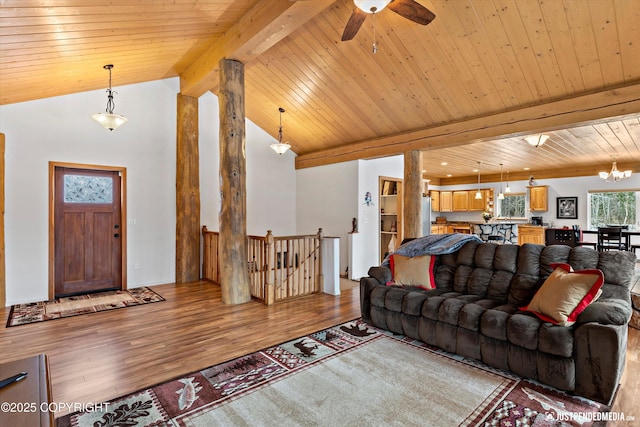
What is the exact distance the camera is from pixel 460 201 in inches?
440

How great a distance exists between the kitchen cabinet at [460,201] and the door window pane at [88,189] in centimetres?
1013

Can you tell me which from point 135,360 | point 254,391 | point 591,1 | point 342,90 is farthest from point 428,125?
point 135,360

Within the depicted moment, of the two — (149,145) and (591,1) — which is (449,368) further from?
(149,145)

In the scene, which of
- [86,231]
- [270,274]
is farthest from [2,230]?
[270,274]

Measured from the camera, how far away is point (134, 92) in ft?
18.1

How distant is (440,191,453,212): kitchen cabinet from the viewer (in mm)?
11422

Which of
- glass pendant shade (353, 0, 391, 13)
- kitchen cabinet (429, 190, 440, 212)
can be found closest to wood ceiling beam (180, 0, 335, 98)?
glass pendant shade (353, 0, 391, 13)

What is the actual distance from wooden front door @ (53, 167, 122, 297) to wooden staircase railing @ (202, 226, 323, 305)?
2.49m

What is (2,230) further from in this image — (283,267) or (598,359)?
(598,359)

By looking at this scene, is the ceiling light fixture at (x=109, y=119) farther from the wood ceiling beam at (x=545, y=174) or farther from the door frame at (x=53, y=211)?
the wood ceiling beam at (x=545, y=174)

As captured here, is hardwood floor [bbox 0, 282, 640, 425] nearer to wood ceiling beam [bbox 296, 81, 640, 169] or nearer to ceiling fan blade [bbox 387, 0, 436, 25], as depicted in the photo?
wood ceiling beam [bbox 296, 81, 640, 169]

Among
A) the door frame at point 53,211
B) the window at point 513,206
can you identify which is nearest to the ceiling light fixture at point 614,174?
the window at point 513,206

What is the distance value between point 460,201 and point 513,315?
366 inches

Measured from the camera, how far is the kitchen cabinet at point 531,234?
9.13 metres
